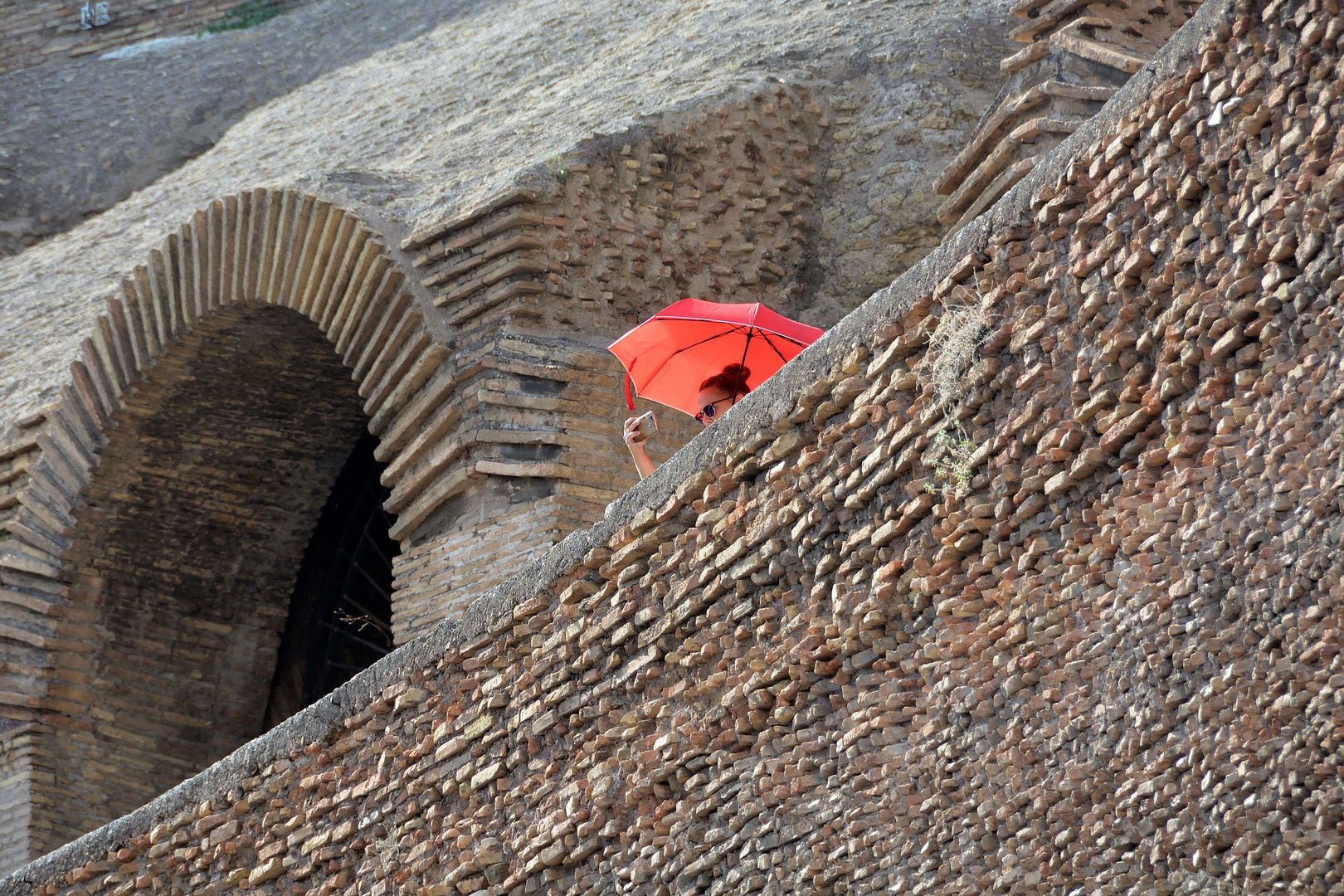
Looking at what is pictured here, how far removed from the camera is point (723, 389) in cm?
591

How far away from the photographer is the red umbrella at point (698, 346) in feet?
18.8

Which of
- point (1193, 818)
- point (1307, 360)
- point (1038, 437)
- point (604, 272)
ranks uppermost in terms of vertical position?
point (604, 272)

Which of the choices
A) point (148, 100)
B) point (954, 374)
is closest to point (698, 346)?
point (954, 374)

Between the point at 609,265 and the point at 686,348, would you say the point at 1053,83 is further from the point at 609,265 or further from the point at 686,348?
the point at 609,265

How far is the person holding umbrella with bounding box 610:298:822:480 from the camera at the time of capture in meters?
5.73

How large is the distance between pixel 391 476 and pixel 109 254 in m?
3.91

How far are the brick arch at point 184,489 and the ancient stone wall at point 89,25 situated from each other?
745 centimetres

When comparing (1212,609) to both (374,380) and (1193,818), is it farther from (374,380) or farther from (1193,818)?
(374,380)

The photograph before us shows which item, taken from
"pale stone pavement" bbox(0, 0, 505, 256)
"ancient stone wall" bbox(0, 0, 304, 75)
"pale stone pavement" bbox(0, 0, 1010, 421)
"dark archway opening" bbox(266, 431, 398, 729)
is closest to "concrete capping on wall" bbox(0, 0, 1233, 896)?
"pale stone pavement" bbox(0, 0, 1010, 421)

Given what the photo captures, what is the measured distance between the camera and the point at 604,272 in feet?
23.0

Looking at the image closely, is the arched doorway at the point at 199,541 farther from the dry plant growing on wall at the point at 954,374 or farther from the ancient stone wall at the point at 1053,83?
the dry plant growing on wall at the point at 954,374

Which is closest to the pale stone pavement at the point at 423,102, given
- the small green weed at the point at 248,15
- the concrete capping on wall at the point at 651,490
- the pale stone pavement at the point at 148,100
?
the pale stone pavement at the point at 148,100

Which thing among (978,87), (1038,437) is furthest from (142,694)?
(1038,437)

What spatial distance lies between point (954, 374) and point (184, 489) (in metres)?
6.18
